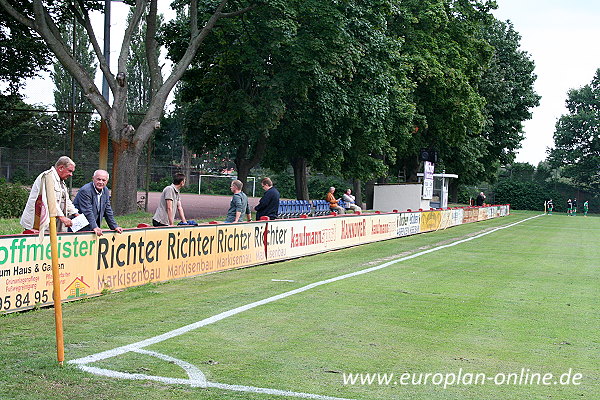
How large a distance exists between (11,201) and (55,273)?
828 inches

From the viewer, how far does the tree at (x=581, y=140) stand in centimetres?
9412

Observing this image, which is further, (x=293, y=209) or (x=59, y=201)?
(x=293, y=209)

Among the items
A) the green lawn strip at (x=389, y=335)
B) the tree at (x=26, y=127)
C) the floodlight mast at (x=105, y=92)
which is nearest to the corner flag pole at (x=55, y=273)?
the green lawn strip at (x=389, y=335)

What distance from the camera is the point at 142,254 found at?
11.9 meters

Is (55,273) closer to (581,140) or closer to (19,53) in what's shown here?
(19,53)

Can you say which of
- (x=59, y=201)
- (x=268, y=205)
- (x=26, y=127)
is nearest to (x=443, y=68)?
(x=26, y=127)

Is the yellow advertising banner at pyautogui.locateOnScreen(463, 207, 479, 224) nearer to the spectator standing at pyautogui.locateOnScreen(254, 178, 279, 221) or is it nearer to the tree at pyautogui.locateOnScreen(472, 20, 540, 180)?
the tree at pyautogui.locateOnScreen(472, 20, 540, 180)

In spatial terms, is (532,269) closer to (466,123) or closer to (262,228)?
(262,228)

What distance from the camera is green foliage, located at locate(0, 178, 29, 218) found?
25484mm

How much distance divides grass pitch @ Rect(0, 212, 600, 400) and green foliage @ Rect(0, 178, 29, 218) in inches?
563

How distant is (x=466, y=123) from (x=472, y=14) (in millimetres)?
7879

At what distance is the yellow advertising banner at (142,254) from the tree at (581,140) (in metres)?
81.7

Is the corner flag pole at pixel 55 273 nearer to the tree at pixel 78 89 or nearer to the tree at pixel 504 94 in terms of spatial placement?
the tree at pixel 78 89

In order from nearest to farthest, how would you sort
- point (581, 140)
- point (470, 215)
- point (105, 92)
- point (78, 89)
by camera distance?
point (105, 92) → point (470, 215) → point (78, 89) → point (581, 140)
